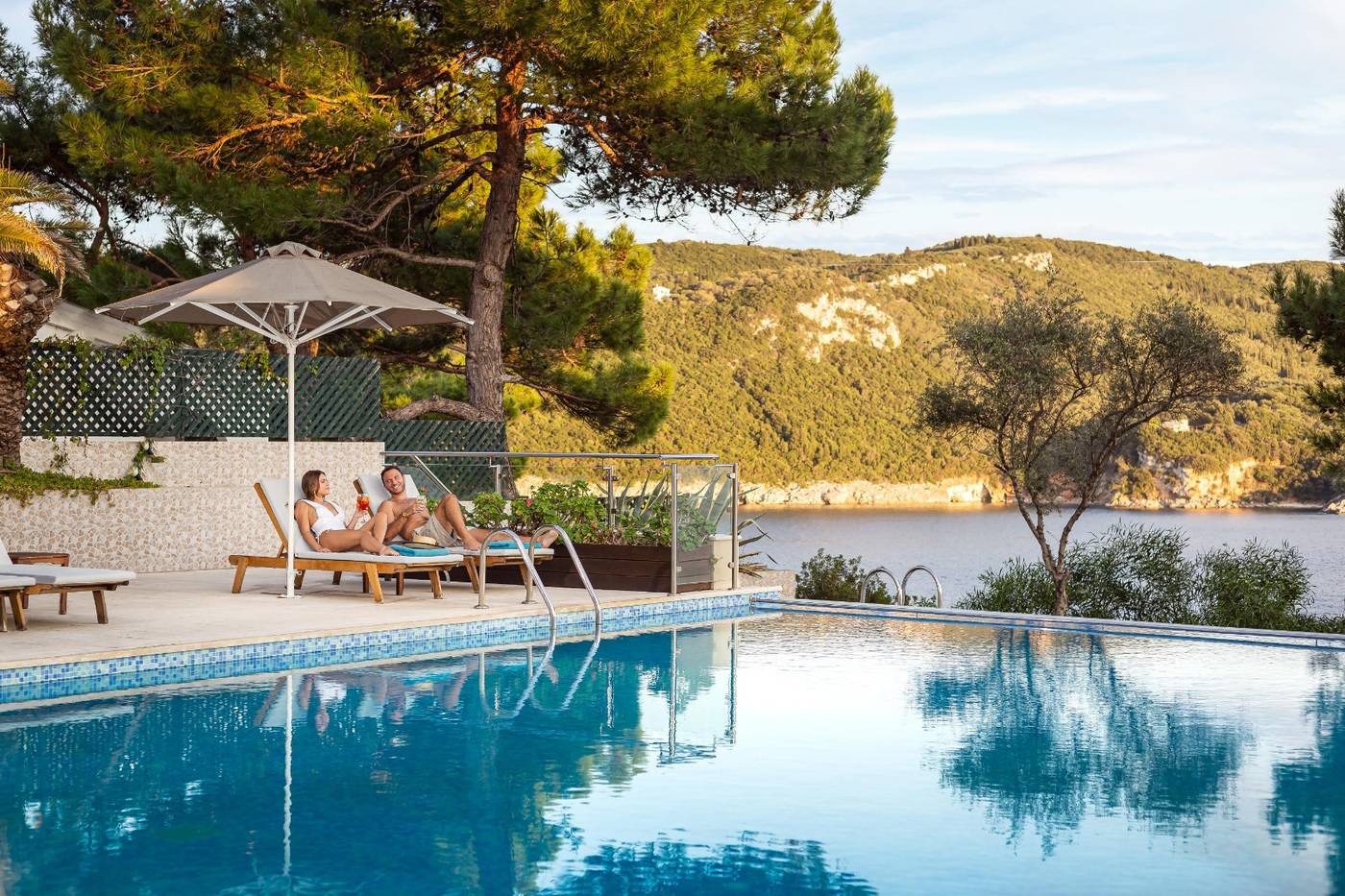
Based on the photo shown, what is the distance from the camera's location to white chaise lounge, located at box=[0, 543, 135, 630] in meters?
8.00

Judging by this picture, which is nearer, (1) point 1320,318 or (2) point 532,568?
(2) point 532,568

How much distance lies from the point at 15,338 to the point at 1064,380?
38.4ft

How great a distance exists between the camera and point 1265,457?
108 feet

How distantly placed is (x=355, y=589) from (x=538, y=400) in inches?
489

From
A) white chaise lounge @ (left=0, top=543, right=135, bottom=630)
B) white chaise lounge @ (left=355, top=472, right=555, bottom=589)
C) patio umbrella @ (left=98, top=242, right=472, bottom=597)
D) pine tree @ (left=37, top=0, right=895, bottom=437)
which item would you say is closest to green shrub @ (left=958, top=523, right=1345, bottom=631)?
pine tree @ (left=37, top=0, right=895, bottom=437)

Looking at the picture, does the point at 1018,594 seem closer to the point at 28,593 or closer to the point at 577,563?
the point at 577,563

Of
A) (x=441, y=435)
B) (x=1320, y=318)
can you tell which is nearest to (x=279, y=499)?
(x=441, y=435)

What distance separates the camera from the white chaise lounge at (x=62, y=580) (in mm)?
8000

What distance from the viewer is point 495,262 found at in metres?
17.3

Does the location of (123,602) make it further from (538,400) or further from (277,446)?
(538,400)

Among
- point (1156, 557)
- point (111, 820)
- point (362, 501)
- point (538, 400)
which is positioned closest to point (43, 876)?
point (111, 820)

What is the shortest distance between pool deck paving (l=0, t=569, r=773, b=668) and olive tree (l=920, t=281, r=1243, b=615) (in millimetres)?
6818

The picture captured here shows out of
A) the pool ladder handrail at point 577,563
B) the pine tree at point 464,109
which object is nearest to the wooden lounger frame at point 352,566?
the pool ladder handrail at point 577,563

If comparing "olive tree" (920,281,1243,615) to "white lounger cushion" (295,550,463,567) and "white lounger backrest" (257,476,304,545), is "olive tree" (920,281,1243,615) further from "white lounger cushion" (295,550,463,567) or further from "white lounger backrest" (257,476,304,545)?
"white lounger backrest" (257,476,304,545)
